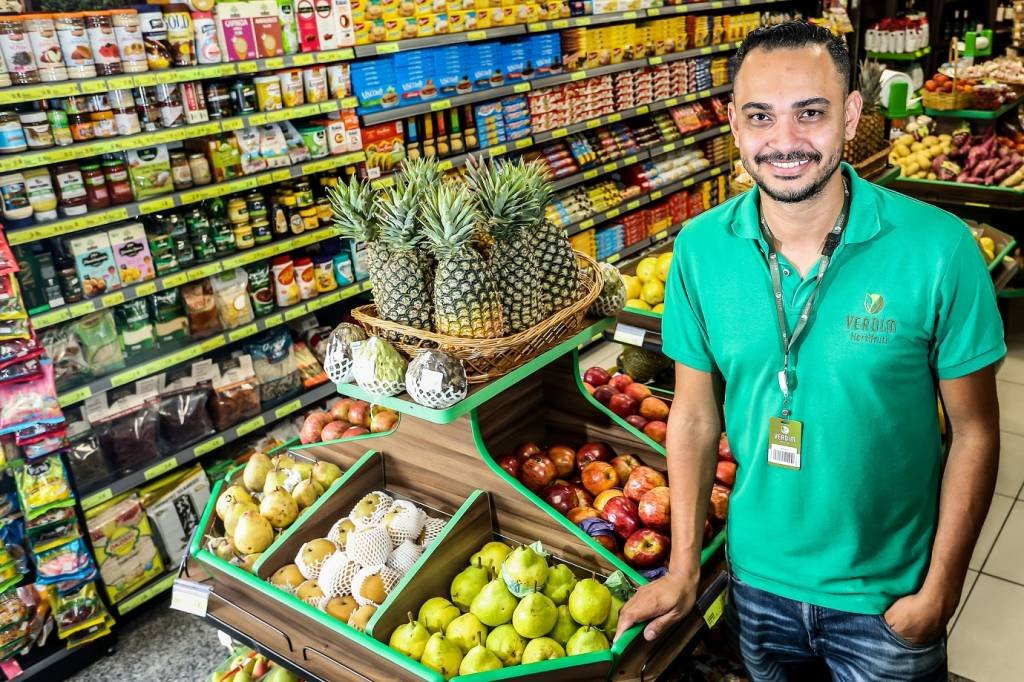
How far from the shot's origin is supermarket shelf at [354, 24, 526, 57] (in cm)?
402

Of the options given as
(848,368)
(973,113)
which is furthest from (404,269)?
(973,113)

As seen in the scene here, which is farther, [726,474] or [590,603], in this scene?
[726,474]

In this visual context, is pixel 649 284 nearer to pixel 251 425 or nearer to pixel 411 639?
pixel 251 425

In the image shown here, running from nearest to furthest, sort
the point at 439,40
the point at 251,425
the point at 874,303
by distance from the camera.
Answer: the point at 874,303 < the point at 251,425 < the point at 439,40

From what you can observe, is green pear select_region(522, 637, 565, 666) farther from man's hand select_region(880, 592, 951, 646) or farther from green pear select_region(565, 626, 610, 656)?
man's hand select_region(880, 592, 951, 646)

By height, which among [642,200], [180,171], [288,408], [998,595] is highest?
[180,171]

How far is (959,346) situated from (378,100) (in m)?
3.38

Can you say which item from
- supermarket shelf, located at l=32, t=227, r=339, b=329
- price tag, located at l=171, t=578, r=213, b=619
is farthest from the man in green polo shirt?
supermarket shelf, located at l=32, t=227, r=339, b=329

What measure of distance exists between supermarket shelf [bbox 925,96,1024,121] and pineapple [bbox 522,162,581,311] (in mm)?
5079

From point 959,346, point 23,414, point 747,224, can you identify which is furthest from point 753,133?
point 23,414

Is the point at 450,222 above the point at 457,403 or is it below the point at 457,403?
above

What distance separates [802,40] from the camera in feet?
4.65

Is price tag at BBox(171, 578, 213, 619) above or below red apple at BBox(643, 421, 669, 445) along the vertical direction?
below

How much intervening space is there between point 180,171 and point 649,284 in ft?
6.91
